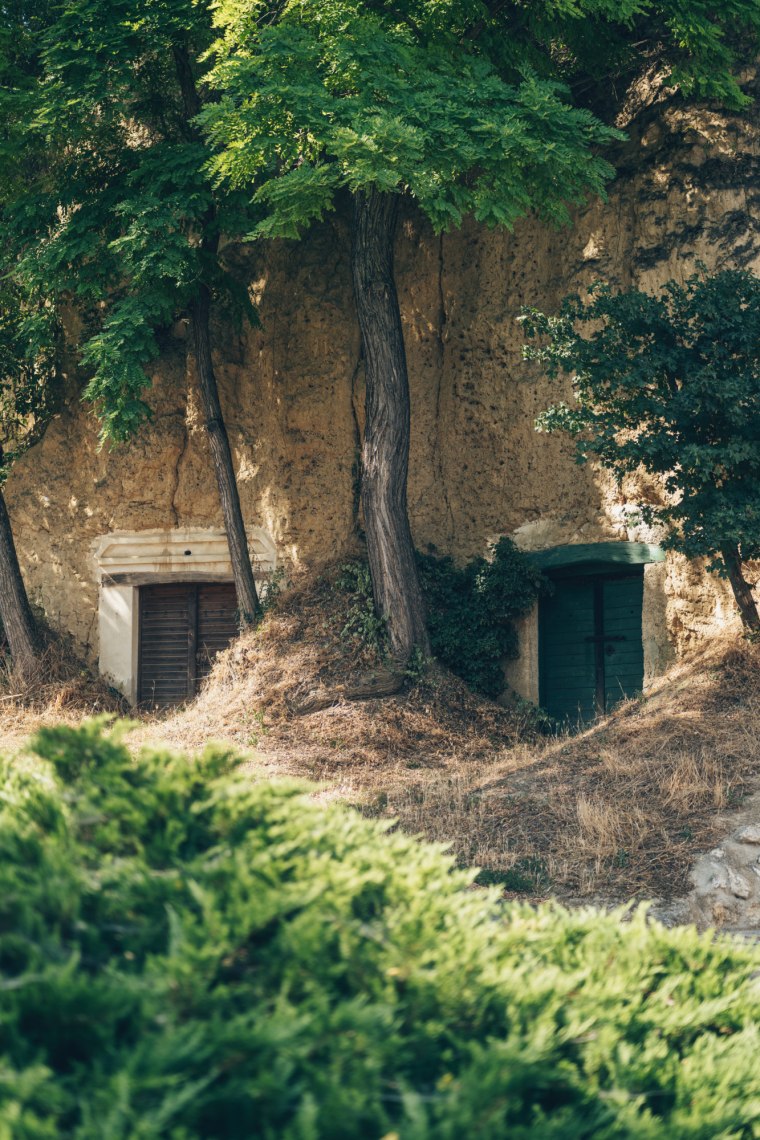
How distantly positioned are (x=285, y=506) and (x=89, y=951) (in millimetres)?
12304

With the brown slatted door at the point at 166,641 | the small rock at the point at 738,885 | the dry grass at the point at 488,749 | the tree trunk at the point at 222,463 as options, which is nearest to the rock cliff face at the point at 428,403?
the brown slatted door at the point at 166,641

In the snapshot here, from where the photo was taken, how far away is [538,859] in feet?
25.6

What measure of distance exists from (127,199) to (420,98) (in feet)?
12.5

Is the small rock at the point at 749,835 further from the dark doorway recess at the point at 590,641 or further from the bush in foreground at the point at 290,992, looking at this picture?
the dark doorway recess at the point at 590,641

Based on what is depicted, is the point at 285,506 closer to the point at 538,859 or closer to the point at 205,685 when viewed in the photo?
the point at 205,685

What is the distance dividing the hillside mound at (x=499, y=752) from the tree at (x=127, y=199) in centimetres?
144

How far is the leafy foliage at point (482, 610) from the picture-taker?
12922mm

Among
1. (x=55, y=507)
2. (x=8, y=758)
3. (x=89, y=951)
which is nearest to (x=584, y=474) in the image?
(x=55, y=507)

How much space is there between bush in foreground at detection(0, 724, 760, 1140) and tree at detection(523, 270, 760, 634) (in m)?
7.44

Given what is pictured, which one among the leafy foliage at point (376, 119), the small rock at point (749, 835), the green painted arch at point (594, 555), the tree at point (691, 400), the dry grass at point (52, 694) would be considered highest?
the leafy foliage at point (376, 119)

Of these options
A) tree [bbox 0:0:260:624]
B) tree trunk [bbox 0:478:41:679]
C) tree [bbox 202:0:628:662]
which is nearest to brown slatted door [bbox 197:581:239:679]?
tree [bbox 0:0:260:624]

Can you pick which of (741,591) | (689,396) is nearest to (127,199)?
(689,396)

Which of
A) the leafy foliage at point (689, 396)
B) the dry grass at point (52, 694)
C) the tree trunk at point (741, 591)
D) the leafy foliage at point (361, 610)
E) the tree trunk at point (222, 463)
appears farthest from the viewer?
the tree trunk at point (222, 463)

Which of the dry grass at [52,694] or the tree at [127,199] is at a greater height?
the tree at [127,199]
